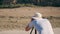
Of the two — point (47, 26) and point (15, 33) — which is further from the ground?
point (47, 26)

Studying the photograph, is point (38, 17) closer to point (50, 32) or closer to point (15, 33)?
point (50, 32)

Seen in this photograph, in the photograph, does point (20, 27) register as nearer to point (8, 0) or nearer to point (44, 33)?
point (44, 33)

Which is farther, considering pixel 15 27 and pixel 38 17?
pixel 15 27

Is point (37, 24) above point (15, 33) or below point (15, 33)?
above

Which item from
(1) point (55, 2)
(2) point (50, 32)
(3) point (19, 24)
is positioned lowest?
(1) point (55, 2)

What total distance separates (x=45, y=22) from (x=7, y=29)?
29.2 feet

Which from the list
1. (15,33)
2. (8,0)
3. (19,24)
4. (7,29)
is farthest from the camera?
(8,0)

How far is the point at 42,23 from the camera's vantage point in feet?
12.5

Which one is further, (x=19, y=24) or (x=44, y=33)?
(x=19, y=24)

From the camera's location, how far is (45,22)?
3.85 meters

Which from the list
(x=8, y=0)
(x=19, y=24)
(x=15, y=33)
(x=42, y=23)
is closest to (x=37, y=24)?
(x=42, y=23)

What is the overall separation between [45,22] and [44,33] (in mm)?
198

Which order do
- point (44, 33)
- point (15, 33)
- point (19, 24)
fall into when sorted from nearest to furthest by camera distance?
1. point (44, 33)
2. point (15, 33)
3. point (19, 24)

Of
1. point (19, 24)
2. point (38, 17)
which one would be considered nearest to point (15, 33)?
point (19, 24)
